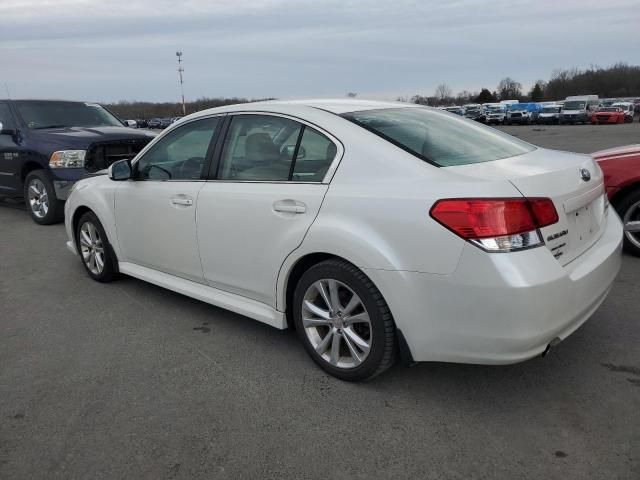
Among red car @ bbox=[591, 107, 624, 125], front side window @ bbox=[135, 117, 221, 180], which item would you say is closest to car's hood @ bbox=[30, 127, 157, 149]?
front side window @ bbox=[135, 117, 221, 180]

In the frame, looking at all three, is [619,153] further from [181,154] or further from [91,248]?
[91,248]

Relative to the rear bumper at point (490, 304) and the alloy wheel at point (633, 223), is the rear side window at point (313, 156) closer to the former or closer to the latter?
the rear bumper at point (490, 304)

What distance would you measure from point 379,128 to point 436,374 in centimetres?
149

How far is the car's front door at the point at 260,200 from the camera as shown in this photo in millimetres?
3109

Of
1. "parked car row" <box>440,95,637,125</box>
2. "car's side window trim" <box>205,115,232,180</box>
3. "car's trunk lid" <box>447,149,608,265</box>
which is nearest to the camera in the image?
"car's trunk lid" <box>447,149,608,265</box>

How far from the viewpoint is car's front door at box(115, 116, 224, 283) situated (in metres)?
3.81

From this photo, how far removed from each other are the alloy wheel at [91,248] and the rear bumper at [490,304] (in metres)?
3.17

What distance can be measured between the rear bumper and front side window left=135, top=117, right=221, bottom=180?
1755 millimetres

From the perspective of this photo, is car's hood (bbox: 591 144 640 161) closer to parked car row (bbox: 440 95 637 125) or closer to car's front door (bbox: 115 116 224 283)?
car's front door (bbox: 115 116 224 283)

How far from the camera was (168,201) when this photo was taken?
12.9ft

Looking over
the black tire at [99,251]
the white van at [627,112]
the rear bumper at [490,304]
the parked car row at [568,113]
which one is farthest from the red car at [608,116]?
the rear bumper at [490,304]

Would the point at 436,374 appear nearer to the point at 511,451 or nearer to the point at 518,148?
the point at 511,451

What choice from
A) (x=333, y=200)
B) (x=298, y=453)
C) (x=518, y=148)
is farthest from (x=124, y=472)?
(x=518, y=148)

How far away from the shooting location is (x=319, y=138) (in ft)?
10.3
